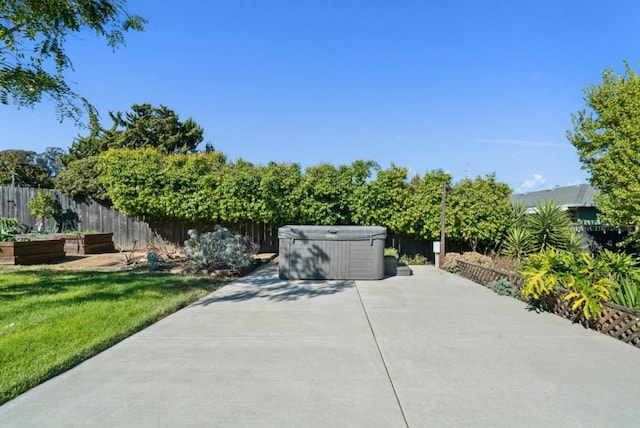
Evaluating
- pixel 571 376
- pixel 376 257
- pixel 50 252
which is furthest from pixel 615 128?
pixel 50 252

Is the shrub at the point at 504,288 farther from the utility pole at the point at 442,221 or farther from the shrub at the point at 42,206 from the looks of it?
the shrub at the point at 42,206

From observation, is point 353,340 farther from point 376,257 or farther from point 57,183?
point 57,183

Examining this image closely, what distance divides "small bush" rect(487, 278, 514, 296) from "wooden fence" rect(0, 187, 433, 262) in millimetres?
7117

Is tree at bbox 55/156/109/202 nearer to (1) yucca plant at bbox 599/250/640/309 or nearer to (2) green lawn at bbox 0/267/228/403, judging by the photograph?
(2) green lawn at bbox 0/267/228/403

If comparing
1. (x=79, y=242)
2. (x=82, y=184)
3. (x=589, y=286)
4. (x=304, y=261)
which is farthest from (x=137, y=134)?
(x=589, y=286)

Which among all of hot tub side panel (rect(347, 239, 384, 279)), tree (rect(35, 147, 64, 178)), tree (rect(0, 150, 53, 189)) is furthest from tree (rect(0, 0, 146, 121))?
tree (rect(35, 147, 64, 178))

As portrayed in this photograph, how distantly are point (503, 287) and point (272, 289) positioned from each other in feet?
14.6

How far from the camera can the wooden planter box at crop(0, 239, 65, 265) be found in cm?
880

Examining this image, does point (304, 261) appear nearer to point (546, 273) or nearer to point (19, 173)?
point (546, 273)

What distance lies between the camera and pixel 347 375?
10.1 ft

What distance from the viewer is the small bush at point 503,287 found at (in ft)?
21.8

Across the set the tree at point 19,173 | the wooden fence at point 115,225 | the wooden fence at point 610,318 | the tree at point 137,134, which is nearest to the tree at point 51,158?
the tree at point 137,134

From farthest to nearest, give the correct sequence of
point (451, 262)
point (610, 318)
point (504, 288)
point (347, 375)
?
point (451, 262)
point (504, 288)
point (610, 318)
point (347, 375)

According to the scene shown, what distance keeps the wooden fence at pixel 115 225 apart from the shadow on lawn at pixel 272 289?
11.2 ft
